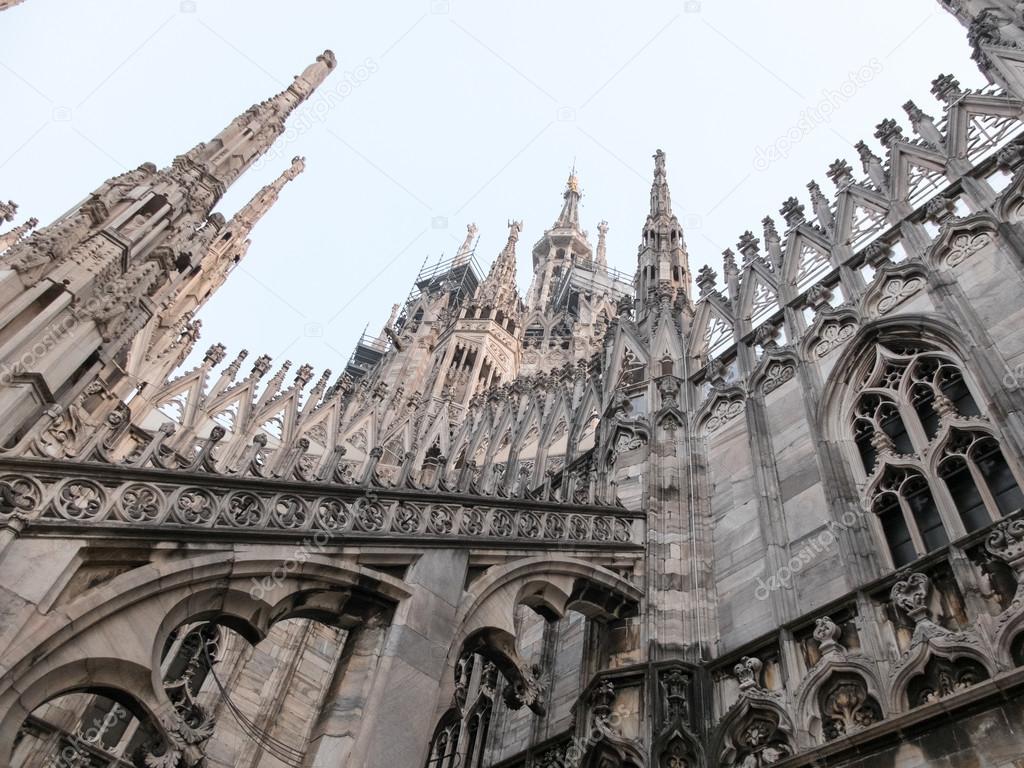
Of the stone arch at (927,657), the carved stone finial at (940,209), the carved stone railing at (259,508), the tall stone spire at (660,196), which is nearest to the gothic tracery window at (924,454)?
the stone arch at (927,657)

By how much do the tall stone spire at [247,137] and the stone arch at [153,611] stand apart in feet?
43.9

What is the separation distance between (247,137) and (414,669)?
17.4 metres

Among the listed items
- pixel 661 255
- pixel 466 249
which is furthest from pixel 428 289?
pixel 661 255

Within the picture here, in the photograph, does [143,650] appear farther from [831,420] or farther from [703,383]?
[703,383]

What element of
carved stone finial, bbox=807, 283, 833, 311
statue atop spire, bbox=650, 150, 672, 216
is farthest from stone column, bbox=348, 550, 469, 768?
statue atop spire, bbox=650, 150, 672, 216

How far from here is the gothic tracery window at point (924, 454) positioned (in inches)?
308

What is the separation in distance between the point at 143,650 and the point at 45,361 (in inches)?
283

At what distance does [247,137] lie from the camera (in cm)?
2070

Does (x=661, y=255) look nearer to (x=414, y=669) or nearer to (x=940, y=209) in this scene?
(x=940, y=209)

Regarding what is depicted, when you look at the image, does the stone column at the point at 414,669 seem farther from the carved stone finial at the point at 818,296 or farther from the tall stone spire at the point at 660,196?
the tall stone spire at the point at 660,196

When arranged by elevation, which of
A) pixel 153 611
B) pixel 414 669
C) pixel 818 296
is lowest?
pixel 153 611

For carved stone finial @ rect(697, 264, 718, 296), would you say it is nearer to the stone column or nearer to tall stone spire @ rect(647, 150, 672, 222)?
tall stone spire @ rect(647, 150, 672, 222)

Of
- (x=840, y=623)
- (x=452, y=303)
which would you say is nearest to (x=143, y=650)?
(x=840, y=623)

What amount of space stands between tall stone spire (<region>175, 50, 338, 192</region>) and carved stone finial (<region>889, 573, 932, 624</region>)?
1642 cm
